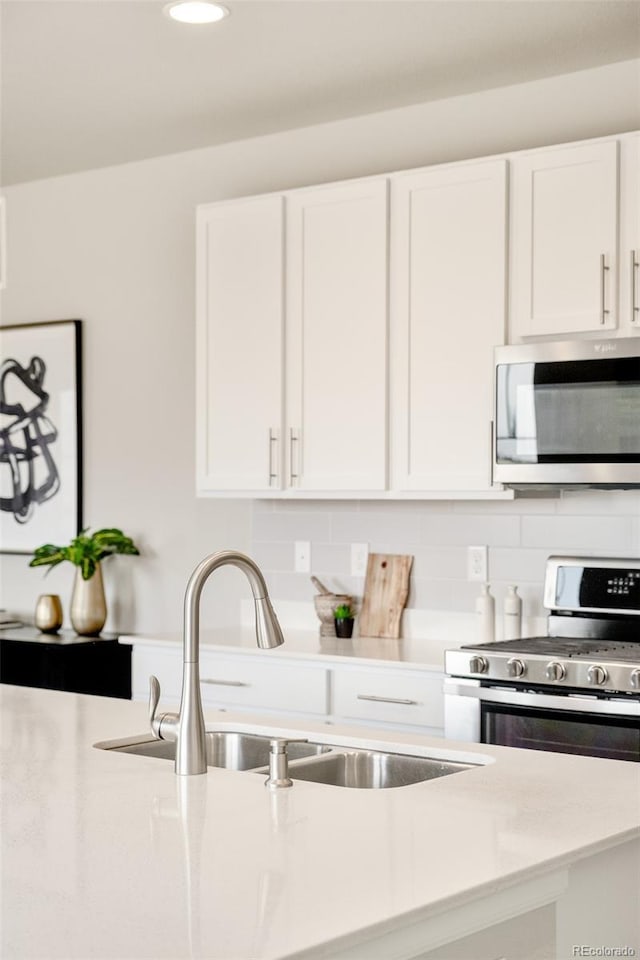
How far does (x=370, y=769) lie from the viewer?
2.29 m

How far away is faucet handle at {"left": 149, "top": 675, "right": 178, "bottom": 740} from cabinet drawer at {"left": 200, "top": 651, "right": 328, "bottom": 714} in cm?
158

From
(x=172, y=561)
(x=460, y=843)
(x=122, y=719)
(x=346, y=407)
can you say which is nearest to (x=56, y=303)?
(x=172, y=561)

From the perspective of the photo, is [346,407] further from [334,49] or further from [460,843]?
[460,843]

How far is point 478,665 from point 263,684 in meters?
0.85

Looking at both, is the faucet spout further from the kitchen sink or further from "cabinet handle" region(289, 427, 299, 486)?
"cabinet handle" region(289, 427, 299, 486)

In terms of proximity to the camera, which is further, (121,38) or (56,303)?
(56,303)

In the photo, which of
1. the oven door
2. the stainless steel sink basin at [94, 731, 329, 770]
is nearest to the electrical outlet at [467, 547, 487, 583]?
the oven door

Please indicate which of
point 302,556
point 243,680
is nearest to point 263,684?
point 243,680

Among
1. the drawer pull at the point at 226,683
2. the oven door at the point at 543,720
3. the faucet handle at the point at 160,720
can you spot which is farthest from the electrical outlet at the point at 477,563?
the faucet handle at the point at 160,720

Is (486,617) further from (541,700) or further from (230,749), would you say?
(230,749)

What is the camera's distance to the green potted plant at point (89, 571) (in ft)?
15.5

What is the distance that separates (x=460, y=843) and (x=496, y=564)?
2435 mm

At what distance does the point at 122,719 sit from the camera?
260 centimetres

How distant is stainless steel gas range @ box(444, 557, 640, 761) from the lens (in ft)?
10.2
